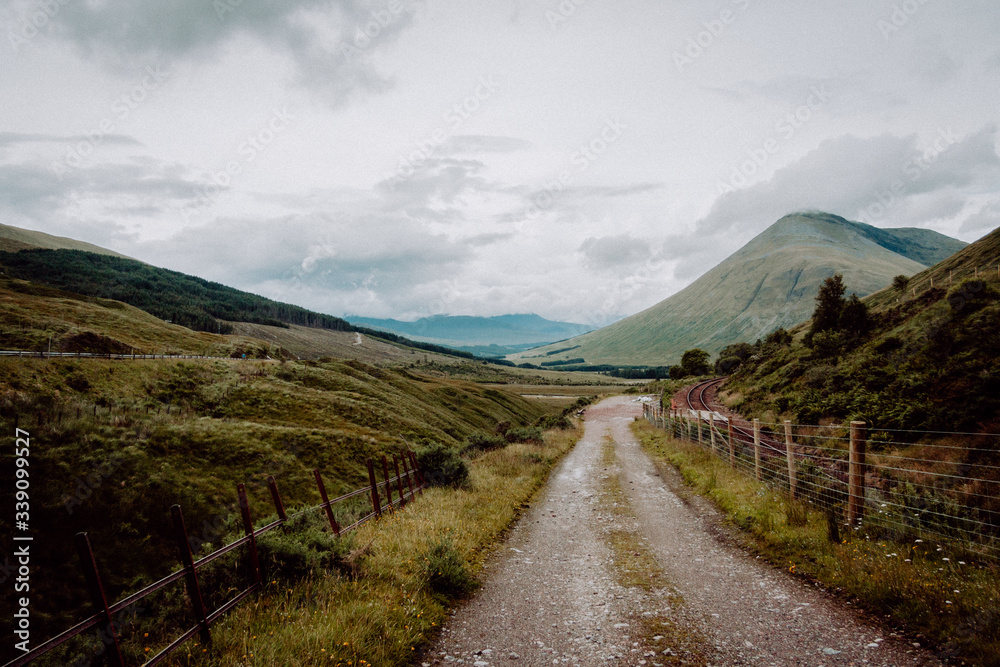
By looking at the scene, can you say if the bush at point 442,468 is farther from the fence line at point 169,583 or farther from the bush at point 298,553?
the bush at point 298,553

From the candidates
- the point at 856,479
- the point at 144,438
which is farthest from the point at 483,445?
the point at 856,479

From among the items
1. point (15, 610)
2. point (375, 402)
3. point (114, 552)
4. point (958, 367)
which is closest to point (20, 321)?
point (375, 402)

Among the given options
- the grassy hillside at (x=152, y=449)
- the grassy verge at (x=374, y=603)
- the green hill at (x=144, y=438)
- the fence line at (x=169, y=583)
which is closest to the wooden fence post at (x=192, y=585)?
the fence line at (x=169, y=583)

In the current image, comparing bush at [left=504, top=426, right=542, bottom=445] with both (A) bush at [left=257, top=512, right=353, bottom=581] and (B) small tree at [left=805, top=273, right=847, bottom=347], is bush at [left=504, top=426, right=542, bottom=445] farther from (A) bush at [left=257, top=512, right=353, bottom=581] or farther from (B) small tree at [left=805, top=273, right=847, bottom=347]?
(B) small tree at [left=805, top=273, right=847, bottom=347]

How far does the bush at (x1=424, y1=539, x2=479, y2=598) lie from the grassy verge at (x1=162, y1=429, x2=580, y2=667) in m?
0.02

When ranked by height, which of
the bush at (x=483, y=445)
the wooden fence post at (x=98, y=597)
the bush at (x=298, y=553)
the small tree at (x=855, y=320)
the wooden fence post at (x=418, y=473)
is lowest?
the bush at (x=483, y=445)

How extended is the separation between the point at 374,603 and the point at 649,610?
4031mm

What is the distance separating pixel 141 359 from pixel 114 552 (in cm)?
1534

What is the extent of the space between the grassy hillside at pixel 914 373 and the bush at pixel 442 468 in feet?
60.1

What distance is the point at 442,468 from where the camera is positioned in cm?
1527

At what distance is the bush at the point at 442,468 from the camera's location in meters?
15.0

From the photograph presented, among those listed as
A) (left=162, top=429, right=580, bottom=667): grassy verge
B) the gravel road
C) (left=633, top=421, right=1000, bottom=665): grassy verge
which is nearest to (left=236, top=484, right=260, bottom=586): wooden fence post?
(left=162, top=429, right=580, bottom=667): grassy verge

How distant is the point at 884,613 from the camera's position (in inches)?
235

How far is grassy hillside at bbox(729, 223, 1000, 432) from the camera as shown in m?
17.9
